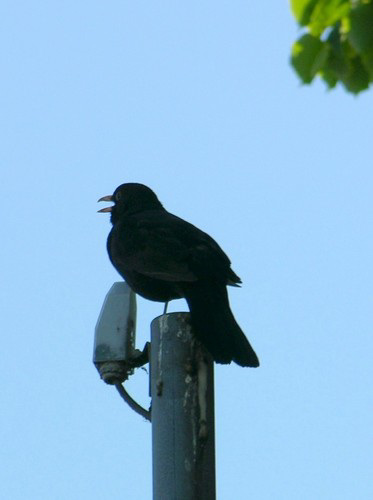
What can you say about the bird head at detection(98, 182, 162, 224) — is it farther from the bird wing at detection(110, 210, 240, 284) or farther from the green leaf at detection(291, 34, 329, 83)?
the green leaf at detection(291, 34, 329, 83)

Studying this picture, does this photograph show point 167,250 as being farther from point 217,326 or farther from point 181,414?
point 181,414

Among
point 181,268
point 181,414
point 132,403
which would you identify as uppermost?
point 181,268

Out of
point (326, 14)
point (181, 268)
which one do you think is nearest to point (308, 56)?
point (326, 14)

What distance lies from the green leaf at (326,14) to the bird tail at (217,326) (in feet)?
7.84

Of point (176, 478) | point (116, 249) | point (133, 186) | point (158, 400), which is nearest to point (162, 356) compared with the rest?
point (158, 400)

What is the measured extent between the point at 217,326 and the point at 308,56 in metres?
2.99

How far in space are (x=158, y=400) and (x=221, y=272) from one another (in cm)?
274

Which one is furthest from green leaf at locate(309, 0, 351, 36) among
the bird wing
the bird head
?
the bird head

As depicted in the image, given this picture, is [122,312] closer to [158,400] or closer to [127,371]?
[127,371]

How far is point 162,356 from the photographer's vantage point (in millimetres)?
5566

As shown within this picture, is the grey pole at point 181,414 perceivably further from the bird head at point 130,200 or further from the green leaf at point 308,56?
the bird head at point 130,200

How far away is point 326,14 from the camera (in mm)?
3570

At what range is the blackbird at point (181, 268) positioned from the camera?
686cm

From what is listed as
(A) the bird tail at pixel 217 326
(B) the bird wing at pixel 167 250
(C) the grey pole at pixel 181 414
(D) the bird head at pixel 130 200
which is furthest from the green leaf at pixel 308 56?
(D) the bird head at pixel 130 200
